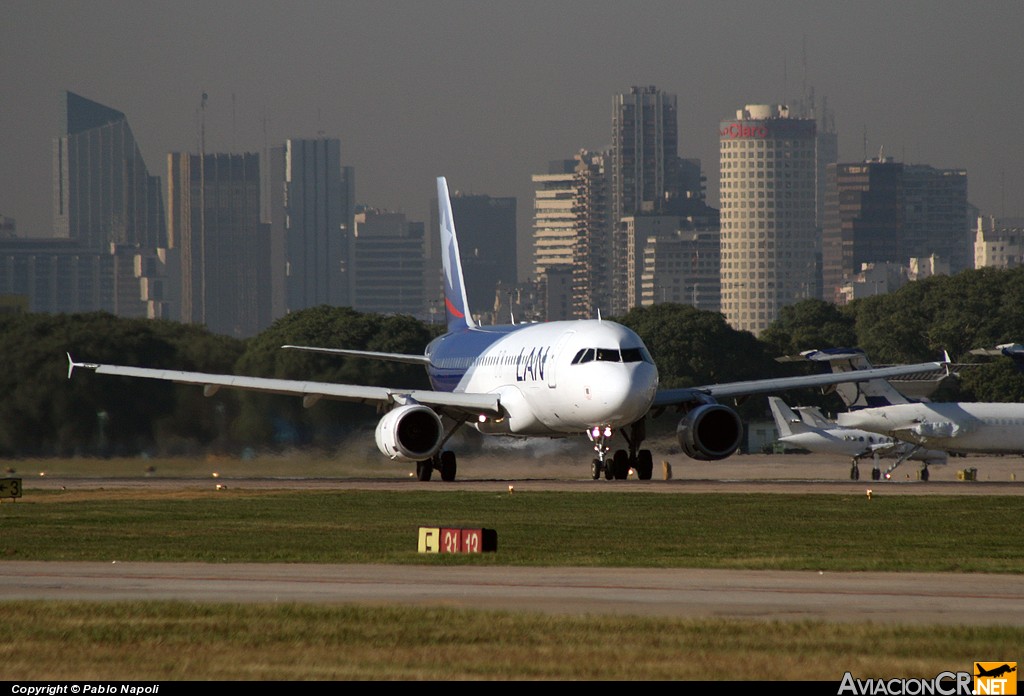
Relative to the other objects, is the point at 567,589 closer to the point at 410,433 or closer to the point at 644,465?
the point at 410,433

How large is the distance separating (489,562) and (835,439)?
58.4 m

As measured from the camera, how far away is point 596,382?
48.8 metres

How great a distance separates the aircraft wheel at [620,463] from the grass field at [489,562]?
699 centimetres

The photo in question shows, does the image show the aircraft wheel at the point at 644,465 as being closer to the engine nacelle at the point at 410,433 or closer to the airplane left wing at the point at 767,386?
the airplane left wing at the point at 767,386

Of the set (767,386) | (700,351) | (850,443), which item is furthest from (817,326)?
(767,386)

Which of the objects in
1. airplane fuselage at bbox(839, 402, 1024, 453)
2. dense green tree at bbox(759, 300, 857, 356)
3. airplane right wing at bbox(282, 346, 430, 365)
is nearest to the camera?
airplane right wing at bbox(282, 346, 430, 365)

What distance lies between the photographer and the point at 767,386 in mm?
55750

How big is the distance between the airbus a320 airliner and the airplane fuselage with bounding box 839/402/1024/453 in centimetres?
1643

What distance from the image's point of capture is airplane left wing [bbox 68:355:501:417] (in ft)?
176

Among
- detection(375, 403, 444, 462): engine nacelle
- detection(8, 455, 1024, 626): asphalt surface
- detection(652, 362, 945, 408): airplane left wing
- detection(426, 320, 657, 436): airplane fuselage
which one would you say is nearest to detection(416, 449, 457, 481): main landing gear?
detection(375, 403, 444, 462): engine nacelle

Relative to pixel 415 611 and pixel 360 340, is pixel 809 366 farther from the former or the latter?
pixel 415 611

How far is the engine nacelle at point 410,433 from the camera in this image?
51.1 m

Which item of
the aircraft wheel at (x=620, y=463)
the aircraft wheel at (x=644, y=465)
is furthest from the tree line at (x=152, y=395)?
the aircraft wheel at (x=644, y=465)

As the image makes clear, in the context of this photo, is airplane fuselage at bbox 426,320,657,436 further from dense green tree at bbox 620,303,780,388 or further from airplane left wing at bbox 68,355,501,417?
dense green tree at bbox 620,303,780,388
